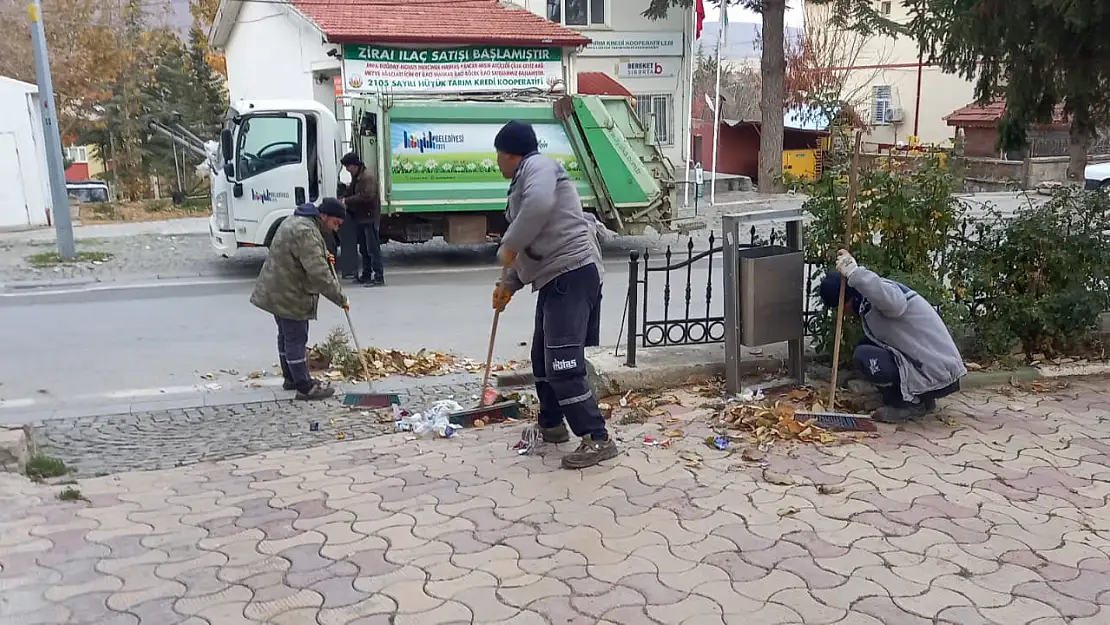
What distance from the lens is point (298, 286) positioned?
6.20 metres

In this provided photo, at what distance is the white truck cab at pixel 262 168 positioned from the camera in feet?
36.8

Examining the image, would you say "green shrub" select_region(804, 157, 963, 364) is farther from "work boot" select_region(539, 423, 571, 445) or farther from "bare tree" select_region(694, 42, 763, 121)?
"bare tree" select_region(694, 42, 763, 121)

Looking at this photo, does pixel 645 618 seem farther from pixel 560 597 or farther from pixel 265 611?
pixel 265 611

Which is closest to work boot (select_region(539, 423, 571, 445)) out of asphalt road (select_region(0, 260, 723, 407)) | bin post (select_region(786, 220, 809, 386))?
bin post (select_region(786, 220, 809, 386))

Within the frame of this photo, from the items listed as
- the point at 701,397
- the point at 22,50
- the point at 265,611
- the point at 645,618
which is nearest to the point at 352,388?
the point at 701,397

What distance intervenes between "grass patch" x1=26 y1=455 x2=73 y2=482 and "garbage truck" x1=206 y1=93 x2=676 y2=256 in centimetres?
691

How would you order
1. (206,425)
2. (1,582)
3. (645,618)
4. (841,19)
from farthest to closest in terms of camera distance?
1. (841,19)
2. (206,425)
3. (1,582)
4. (645,618)

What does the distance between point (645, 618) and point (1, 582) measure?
2.35m

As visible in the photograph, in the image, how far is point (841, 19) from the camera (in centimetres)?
2144

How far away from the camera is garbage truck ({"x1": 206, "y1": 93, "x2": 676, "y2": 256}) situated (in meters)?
11.3

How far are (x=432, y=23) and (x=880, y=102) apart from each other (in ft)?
64.1

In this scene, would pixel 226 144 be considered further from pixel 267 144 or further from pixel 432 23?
pixel 432 23

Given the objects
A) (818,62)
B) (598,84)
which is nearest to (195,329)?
(598,84)

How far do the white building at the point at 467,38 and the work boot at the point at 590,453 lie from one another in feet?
50.8
